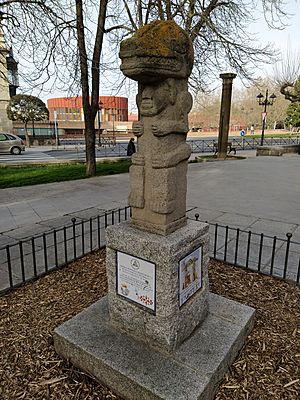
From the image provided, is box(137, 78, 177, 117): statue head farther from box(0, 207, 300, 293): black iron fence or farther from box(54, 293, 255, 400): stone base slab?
box(0, 207, 300, 293): black iron fence

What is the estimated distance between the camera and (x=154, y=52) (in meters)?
2.08

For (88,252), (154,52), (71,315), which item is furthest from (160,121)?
(88,252)

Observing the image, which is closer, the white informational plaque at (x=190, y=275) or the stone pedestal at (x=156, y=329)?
the stone pedestal at (x=156, y=329)

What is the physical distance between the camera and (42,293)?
12.1ft

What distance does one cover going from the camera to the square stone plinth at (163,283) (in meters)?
2.38

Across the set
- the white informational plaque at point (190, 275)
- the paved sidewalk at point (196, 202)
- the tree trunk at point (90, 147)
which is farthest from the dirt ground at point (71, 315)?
the tree trunk at point (90, 147)

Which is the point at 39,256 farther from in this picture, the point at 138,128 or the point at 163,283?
the point at 138,128

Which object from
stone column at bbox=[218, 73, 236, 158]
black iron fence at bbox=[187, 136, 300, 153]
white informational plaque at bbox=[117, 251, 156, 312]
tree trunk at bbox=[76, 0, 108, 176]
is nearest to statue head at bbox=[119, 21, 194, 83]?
white informational plaque at bbox=[117, 251, 156, 312]

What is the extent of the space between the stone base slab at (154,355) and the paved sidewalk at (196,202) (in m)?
2.16

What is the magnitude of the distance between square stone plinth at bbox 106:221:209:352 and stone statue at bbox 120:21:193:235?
16 centimetres

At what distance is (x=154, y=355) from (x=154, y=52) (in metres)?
2.37

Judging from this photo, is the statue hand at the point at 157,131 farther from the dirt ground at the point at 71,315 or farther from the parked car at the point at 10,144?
the parked car at the point at 10,144

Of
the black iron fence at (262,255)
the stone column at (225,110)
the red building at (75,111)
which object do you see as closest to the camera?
the black iron fence at (262,255)

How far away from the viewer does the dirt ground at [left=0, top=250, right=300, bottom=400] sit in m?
2.37
